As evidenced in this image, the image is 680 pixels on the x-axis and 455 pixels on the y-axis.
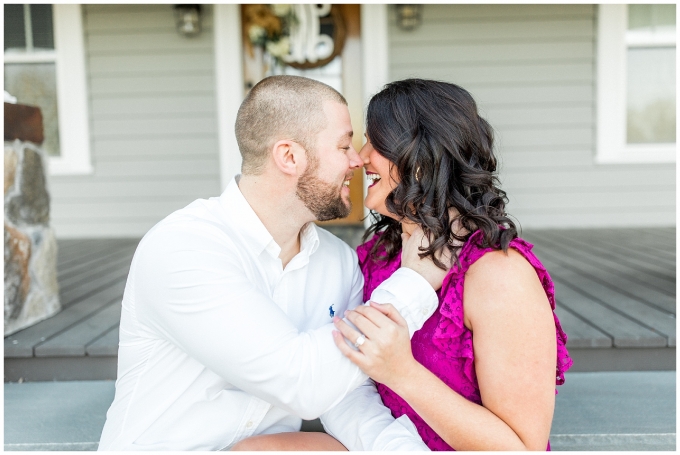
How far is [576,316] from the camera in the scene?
248 centimetres

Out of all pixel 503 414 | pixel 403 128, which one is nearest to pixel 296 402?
pixel 503 414

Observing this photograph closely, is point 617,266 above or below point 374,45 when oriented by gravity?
below

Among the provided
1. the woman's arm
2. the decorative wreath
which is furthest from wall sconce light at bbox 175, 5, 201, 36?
the woman's arm

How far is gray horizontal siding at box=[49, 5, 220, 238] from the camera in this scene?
486 cm

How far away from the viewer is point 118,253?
4344 mm

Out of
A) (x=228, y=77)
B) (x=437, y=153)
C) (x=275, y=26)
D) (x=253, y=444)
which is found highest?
(x=275, y=26)

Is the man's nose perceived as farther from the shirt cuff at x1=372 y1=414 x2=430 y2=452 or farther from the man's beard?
the shirt cuff at x1=372 y1=414 x2=430 y2=452

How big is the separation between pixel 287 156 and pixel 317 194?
0.13 meters

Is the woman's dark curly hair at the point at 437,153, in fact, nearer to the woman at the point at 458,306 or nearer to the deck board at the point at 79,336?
the woman at the point at 458,306

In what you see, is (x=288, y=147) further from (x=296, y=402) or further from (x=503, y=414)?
(x=503, y=414)

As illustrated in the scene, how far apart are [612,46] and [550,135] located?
3.03ft

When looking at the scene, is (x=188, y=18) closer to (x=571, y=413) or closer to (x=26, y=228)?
(x=26, y=228)

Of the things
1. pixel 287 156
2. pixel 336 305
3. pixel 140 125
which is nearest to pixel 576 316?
pixel 336 305

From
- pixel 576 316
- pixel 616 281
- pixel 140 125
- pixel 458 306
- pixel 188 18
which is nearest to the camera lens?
pixel 458 306
